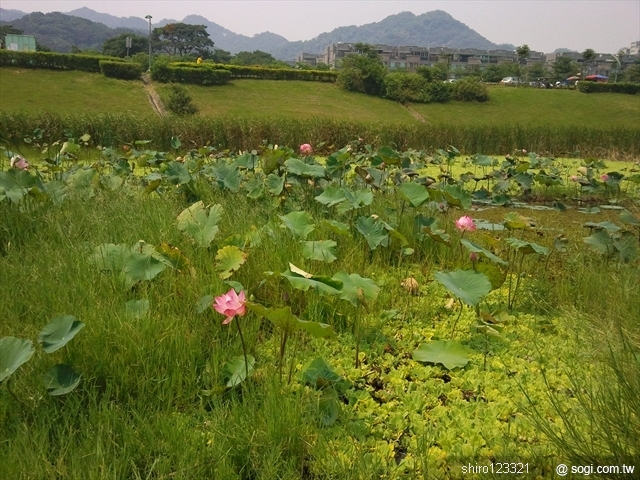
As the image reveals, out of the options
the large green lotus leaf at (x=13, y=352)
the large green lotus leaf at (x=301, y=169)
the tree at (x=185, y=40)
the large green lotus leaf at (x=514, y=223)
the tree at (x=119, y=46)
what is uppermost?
the tree at (x=185, y=40)

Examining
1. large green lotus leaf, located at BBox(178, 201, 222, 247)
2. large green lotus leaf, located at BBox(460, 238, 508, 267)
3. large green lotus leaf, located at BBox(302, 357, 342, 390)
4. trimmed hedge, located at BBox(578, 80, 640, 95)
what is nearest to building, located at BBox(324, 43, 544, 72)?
trimmed hedge, located at BBox(578, 80, 640, 95)

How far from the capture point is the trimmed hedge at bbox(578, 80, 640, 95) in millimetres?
33188

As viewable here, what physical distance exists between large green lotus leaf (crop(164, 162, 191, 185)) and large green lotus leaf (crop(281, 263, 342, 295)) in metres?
2.15

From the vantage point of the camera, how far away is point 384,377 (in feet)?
6.00

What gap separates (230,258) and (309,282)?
1.93ft

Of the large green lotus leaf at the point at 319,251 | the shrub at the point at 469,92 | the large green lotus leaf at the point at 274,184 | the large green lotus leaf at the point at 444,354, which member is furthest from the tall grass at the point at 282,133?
the shrub at the point at 469,92

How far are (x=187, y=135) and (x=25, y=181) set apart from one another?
624cm

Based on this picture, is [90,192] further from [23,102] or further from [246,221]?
[23,102]

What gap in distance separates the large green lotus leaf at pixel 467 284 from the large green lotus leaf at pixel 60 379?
50.1 inches

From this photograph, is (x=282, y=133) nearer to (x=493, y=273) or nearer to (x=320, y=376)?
(x=493, y=273)

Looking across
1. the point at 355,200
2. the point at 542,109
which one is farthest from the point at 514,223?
the point at 542,109

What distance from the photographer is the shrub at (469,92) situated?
30109 millimetres

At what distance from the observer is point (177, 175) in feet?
12.0

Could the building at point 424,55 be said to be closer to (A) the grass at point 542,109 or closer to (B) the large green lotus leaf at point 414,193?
(A) the grass at point 542,109
